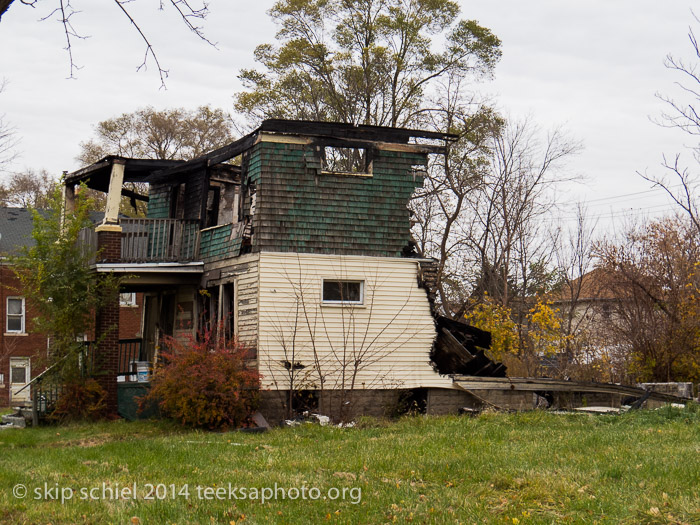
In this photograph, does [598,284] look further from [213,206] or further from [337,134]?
[213,206]

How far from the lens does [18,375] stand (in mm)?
33594

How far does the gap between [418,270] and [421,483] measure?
32.0 ft

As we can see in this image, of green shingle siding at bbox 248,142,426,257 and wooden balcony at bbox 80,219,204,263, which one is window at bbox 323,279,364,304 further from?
wooden balcony at bbox 80,219,204,263

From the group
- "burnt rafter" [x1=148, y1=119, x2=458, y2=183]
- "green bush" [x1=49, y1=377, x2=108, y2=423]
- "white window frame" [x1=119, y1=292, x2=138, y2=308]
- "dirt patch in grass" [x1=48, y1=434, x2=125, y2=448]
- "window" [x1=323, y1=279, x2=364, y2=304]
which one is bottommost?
"dirt patch in grass" [x1=48, y1=434, x2=125, y2=448]

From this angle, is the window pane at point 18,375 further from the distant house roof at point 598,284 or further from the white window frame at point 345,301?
the distant house roof at point 598,284

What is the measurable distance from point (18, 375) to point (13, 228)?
6197 millimetres

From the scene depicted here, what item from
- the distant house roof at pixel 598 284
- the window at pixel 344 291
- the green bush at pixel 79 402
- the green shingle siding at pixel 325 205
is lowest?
the green bush at pixel 79 402

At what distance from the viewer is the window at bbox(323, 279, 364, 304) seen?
1848 centimetres

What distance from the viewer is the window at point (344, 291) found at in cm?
1848

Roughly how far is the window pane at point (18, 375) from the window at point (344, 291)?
20.1 meters

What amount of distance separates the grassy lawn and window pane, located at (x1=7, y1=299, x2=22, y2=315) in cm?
2023

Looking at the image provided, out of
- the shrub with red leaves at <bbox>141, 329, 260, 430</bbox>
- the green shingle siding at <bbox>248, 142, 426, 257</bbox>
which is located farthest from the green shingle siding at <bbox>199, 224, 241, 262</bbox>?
the shrub with red leaves at <bbox>141, 329, 260, 430</bbox>

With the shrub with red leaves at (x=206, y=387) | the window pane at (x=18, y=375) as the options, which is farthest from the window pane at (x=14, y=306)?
the shrub with red leaves at (x=206, y=387)

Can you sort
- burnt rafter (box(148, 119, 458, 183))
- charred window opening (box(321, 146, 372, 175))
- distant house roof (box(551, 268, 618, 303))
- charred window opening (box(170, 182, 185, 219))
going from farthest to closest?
charred window opening (box(321, 146, 372, 175)) < distant house roof (box(551, 268, 618, 303)) < charred window opening (box(170, 182, 185, 219)) < burnt rafter (box(148, 119, 458, 183))
